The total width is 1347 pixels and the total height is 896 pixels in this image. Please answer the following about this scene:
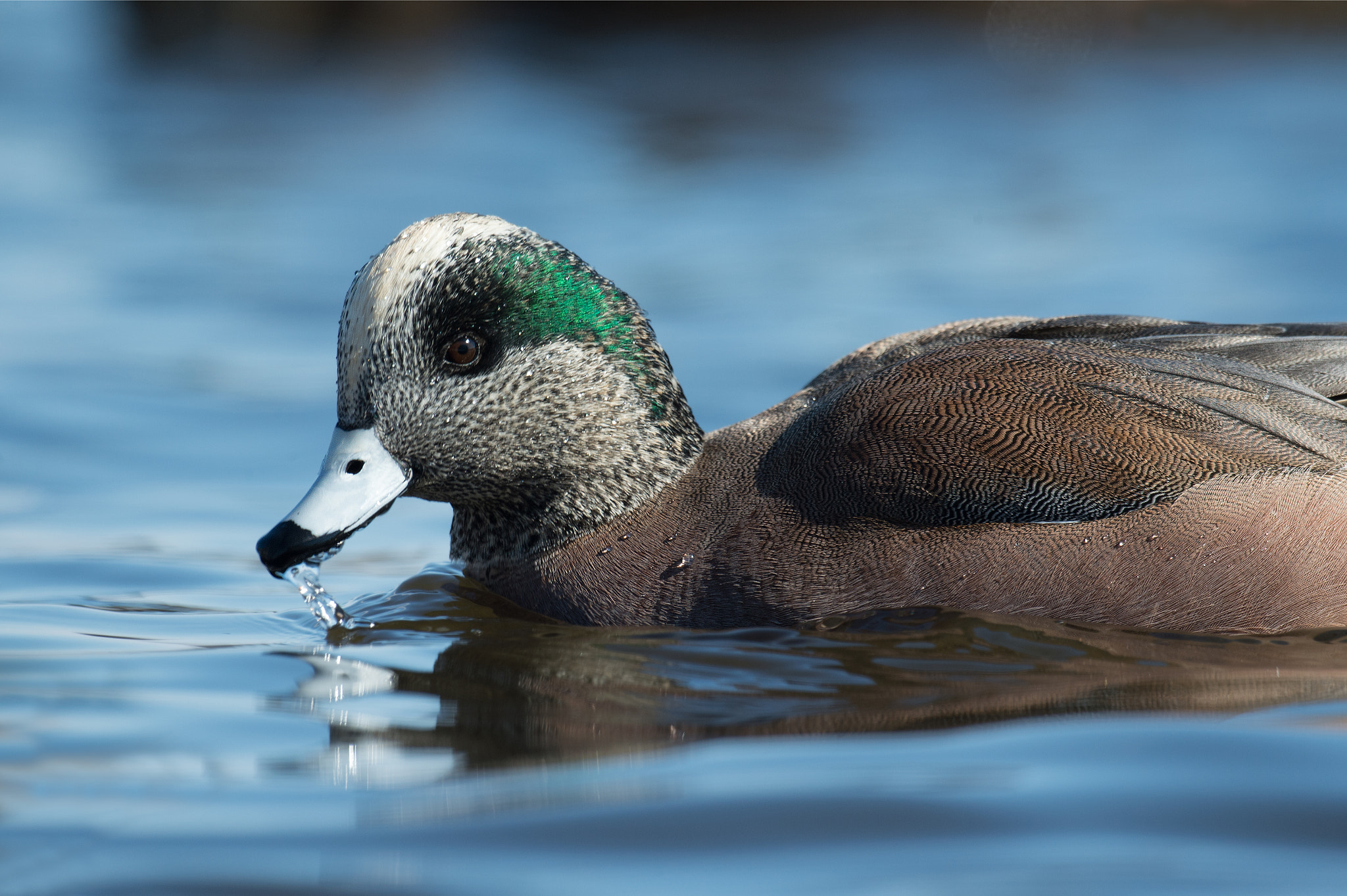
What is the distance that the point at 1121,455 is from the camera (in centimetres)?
400

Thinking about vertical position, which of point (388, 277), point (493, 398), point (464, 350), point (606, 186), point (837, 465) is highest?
point (606, 186)

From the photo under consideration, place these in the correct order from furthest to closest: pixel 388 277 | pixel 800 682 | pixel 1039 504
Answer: pixel 388 277
pixel 1039 504
pixel 800 682

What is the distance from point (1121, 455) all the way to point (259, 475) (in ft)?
11.8

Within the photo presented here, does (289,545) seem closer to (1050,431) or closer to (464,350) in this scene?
(464,350)

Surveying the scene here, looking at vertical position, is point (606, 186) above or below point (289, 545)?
above

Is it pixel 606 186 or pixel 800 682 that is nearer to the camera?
pixel 800 682

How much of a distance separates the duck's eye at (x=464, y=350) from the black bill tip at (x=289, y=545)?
593mm

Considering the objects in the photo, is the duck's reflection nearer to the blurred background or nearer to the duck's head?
the duck's head

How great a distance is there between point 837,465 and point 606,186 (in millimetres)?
8048

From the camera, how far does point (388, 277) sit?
14.1 feet

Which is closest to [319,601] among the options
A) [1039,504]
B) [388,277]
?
[388,277]

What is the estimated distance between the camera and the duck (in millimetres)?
3951

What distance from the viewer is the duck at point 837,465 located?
3.95 meters

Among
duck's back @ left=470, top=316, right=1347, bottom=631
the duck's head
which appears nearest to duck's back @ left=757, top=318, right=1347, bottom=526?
duck's back @ left=470, top=316, right=1347, bottom=631
